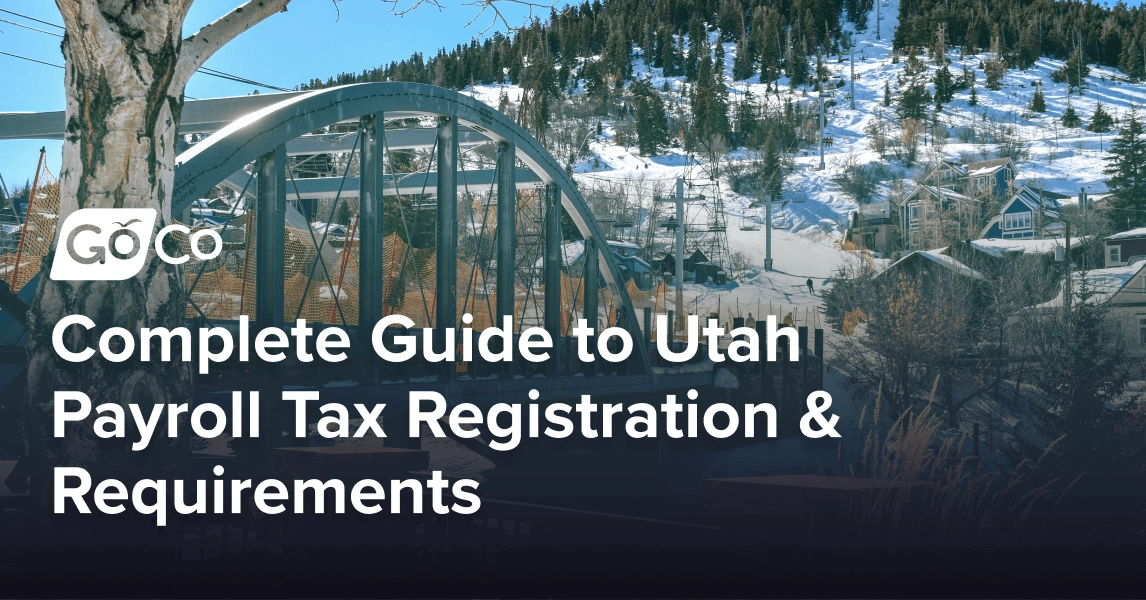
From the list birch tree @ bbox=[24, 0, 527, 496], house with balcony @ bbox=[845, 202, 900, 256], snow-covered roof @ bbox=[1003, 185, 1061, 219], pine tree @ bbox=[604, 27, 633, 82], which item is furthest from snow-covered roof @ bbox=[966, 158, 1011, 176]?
birch tree @ bbox=[24, 0, 527, 496]

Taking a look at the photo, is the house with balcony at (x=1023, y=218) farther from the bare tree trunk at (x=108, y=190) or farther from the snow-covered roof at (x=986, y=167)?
the bare tree trunk at (x=108, y=190)

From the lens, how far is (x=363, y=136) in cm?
1134

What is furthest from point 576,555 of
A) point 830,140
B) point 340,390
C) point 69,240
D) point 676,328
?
point 830,140

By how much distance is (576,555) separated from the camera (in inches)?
271

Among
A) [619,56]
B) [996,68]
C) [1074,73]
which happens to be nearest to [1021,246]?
[1074,73]

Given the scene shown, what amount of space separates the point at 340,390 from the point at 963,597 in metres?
6.40

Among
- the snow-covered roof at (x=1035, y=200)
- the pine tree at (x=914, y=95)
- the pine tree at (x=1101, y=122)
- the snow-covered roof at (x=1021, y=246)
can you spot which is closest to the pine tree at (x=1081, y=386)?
the snow-covered roof at (x=1021, y=246)

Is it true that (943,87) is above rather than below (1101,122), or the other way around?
above

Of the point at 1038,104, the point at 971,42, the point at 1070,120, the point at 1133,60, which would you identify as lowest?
the point at 1070,120

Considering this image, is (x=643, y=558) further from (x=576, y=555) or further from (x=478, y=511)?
(x=478, y=511)

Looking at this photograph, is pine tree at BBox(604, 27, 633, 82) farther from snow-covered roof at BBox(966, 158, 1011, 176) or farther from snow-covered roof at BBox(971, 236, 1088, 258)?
snow-covered roof at BBox(971, 236, 1088, 258)

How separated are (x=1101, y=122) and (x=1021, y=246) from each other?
6380 centimetres

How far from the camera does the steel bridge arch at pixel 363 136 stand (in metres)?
7.98

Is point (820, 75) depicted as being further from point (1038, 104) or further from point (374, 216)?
point (374, 216)
